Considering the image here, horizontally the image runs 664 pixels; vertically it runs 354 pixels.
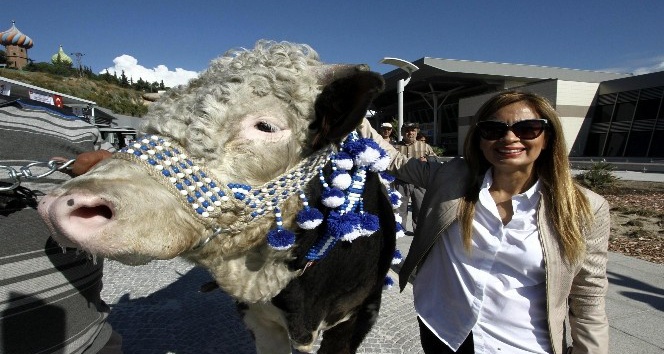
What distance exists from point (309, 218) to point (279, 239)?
0.57 feet

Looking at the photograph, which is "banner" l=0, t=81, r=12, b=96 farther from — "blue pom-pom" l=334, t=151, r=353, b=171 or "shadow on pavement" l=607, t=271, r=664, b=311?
"shadow on pavement" l=607, t=271, r=664, b=311

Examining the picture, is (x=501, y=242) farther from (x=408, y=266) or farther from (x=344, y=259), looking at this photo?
(x=344, y=259)

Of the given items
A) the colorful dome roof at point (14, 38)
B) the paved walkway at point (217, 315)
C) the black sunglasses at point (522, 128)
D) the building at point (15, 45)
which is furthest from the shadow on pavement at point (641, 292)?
the colorful dome roof at point (14, 38)

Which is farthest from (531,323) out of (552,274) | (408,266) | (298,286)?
(298,286)

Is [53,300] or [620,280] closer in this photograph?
[53,300]

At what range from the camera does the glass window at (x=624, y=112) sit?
26984mm

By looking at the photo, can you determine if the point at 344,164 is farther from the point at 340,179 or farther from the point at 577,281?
the point at 577,281

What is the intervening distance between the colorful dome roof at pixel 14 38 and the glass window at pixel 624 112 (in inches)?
3768

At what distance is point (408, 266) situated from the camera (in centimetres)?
240

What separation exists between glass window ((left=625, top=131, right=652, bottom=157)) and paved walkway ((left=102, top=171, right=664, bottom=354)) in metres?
26.1

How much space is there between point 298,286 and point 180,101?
107 centimetres

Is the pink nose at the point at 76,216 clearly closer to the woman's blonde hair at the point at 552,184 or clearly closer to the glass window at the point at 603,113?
the woman's blonde hair at the point at 552,184

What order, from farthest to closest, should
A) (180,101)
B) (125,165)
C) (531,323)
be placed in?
(531,323) → (180,101) → (125,165)

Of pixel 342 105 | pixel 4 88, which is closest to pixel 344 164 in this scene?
pixel 342 105
